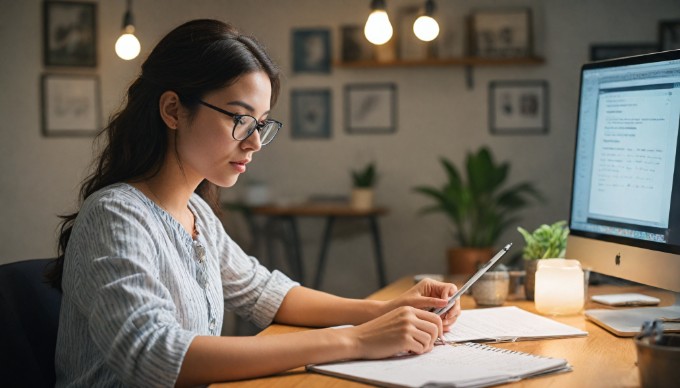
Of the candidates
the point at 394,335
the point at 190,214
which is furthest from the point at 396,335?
the point at 190,214

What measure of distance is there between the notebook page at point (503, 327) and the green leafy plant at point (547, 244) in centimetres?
24

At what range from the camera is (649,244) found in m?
1.42

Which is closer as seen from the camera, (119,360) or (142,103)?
(119,360)

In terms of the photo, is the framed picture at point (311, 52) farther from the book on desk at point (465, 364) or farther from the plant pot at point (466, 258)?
the book on desk at point (465, 364)

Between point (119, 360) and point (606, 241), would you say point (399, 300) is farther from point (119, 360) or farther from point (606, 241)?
point (119, 360)

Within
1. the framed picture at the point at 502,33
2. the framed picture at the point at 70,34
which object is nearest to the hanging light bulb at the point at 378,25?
the framed picture at the point at 502,33

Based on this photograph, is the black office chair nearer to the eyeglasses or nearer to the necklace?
the necklace

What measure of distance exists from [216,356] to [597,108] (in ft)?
3.18

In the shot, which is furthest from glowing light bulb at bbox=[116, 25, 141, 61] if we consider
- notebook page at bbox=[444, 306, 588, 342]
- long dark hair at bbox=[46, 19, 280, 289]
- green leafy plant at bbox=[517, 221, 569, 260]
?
notebook page at bbox=[444, 306, 588, 342]

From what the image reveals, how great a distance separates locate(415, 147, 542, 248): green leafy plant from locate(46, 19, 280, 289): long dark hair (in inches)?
121

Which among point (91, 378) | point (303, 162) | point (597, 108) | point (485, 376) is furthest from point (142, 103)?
point (303, 162)

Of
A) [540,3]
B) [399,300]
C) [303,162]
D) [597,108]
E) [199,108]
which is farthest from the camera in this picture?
[303,162]

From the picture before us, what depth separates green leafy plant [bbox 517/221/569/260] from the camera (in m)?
1.80

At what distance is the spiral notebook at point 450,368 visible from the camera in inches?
40.9
